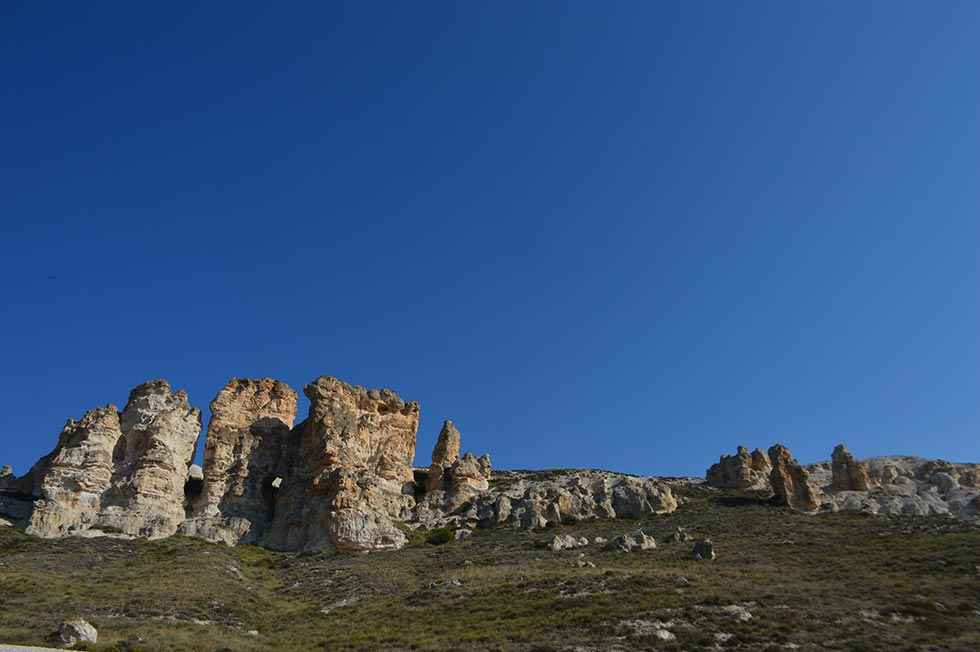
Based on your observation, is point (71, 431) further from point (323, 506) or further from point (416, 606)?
point (416, 606)

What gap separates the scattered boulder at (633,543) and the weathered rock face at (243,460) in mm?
32679

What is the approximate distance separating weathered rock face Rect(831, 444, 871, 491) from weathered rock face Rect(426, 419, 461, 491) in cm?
4311

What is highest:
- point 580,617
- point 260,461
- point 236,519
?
point 260,461

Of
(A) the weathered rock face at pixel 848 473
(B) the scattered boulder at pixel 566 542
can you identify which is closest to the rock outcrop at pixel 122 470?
(B) the scattered boulder at pixel 566 542

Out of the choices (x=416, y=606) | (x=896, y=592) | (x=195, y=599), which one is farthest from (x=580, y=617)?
(x=195, y=599)

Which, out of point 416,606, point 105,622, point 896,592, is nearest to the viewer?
point 105,622

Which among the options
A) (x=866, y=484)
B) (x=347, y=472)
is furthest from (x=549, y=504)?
(x=866, y=484)

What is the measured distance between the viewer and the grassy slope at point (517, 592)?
26922mm

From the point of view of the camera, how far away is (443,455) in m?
75.9

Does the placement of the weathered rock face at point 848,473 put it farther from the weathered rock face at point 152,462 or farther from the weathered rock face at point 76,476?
the weathered rock face at point 76,476

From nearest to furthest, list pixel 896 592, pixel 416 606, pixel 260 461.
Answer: pixel 896 592, pixel 416 606, pixel 260 461

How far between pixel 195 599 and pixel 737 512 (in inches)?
1819

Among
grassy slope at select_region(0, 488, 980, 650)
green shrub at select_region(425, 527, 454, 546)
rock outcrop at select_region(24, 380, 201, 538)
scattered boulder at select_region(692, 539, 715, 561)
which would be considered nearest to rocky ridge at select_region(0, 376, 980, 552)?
rock outcrop at select_region(24, 380, 201, 538)

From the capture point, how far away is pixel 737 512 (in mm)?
60094
